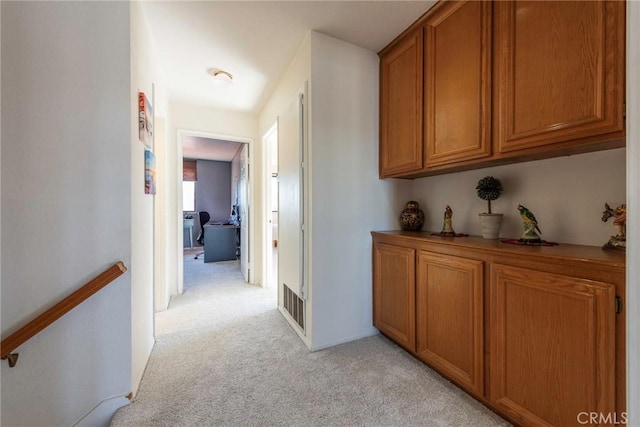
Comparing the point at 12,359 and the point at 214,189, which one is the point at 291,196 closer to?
the point at 12,359

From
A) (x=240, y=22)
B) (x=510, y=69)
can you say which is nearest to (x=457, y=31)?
(x=510, y=69)

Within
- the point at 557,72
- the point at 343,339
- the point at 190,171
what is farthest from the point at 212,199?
the point at 557,72

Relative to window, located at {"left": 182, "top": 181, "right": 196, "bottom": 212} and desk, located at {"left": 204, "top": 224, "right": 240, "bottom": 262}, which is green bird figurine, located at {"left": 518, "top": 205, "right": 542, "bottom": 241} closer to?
desk, located at {"left": 204, "top": 224, "right": 240, "bottom": 262}

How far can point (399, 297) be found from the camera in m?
1.95

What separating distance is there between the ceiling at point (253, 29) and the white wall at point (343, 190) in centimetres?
17

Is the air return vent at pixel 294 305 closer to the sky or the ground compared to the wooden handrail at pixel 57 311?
closer to the ground

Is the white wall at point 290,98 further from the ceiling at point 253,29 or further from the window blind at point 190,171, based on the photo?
the window blind at point 190,171

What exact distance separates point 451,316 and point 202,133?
352 centimetres

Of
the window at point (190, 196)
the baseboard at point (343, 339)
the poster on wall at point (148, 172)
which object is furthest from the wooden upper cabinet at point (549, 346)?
the window at point (190, 196)

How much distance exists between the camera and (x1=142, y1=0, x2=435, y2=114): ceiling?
173 centimetres

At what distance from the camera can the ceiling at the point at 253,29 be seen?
1.73m

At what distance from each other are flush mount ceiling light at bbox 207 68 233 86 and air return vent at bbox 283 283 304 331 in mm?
2237

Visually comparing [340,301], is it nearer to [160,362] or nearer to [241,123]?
[160,362]
